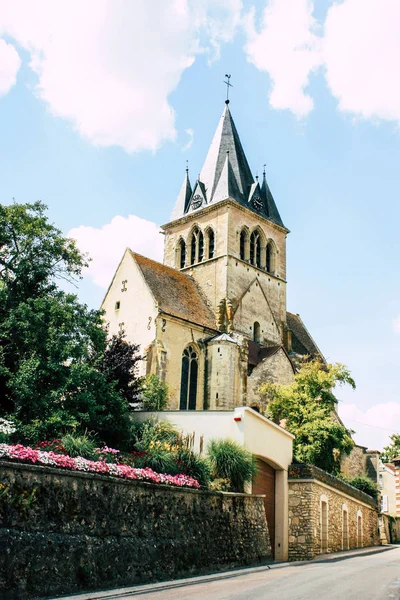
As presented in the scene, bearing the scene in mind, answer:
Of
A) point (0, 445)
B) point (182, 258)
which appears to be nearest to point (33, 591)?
point (0, 445)

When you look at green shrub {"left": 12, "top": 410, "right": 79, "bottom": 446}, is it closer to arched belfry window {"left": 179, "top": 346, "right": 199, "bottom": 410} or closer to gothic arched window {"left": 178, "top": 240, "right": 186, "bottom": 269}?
arched belfry window {"left": 179, "top": 346, "right": 199, "bottom": 410}

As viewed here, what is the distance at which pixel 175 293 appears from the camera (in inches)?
1345

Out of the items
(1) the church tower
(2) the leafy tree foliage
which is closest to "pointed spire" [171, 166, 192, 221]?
(1) the church tower

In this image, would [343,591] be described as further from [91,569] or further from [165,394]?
[165,394]

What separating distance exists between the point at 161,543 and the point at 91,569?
7.64 feet

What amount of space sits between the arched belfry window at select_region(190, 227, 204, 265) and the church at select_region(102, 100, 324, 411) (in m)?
0.07

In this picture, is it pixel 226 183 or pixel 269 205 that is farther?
pixel 269 205

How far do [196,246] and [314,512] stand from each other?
22.9 m

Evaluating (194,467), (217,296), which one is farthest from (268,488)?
(217,296)

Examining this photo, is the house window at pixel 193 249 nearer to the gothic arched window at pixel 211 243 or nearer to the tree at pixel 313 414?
the gothic arched window at pixel 211 243

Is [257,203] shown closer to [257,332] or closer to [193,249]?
[193,249]

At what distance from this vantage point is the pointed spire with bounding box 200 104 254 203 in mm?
41344

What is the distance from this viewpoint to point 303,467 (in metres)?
20.5

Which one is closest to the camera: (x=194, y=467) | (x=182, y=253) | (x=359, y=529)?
(x=194, y=467)
